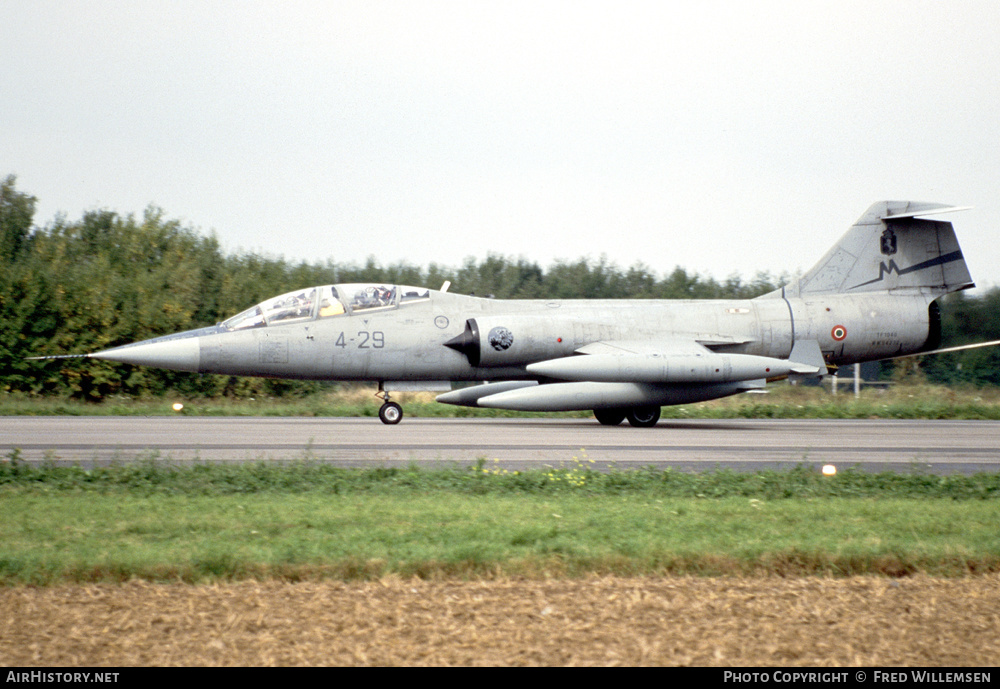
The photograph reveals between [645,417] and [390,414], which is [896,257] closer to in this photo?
[645,417]

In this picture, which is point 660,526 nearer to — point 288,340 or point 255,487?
point 255,487

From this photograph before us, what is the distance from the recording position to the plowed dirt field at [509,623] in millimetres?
4328

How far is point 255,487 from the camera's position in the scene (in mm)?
9266

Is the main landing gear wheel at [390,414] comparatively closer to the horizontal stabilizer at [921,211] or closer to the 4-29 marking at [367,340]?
the 4-29 marking at [367,340]

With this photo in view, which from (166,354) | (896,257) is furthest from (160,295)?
(896,257)

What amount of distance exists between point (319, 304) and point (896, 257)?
1265 cm

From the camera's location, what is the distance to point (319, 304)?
18.6m

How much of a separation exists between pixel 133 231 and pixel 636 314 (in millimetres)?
31360

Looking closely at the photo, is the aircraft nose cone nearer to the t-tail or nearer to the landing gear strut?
the landing gear strut

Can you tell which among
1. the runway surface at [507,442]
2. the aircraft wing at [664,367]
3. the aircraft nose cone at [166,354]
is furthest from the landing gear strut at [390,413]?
the aircraft nose cone at [166,354]

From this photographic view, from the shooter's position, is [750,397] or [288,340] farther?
[750,397]

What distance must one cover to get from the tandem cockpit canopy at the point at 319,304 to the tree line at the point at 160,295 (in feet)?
17.7

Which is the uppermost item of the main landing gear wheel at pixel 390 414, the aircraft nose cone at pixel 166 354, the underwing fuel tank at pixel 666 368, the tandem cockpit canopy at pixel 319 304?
the tandem cockpit canopy at pixel 319 304
